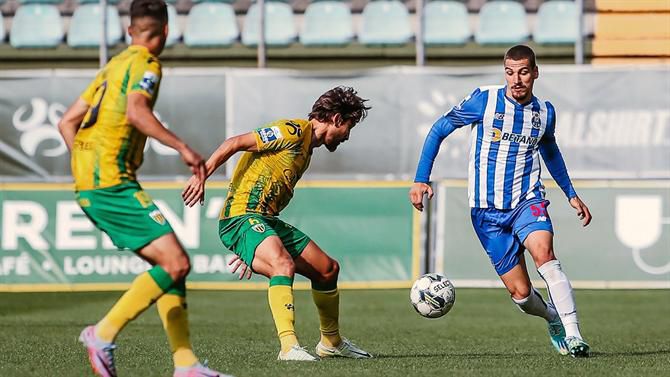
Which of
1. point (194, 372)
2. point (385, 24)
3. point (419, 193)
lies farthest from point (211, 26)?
point (194, 372)

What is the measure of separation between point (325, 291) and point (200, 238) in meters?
6.18

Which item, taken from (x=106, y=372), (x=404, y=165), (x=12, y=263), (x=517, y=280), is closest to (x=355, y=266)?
(x=404, y=165)

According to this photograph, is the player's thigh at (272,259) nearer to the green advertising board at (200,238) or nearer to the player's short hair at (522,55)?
the player's short hair at (522,55)

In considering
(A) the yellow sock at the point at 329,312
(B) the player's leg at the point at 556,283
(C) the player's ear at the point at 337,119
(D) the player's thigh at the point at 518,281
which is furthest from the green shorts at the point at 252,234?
(B) the player's leg at the point at 556,283

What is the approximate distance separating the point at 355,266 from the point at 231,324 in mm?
3118

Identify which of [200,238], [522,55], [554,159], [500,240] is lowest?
[200,238]

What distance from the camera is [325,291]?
8.48 metres

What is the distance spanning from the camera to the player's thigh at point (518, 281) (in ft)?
28.3

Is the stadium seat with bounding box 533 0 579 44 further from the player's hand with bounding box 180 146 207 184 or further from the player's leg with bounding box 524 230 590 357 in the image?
the player's hand with bounding box 180 146 207 184

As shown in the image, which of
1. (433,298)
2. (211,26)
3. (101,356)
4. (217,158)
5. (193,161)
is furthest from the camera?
(211,26)

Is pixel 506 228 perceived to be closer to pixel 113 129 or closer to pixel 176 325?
pixel 176 325

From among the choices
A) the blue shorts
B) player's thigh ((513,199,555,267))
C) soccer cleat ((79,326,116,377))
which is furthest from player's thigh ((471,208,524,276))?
soccer cleat ((79,326,116,377))

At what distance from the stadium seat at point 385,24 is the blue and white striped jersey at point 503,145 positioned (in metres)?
9.10

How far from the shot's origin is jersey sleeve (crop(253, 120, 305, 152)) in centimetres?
818
